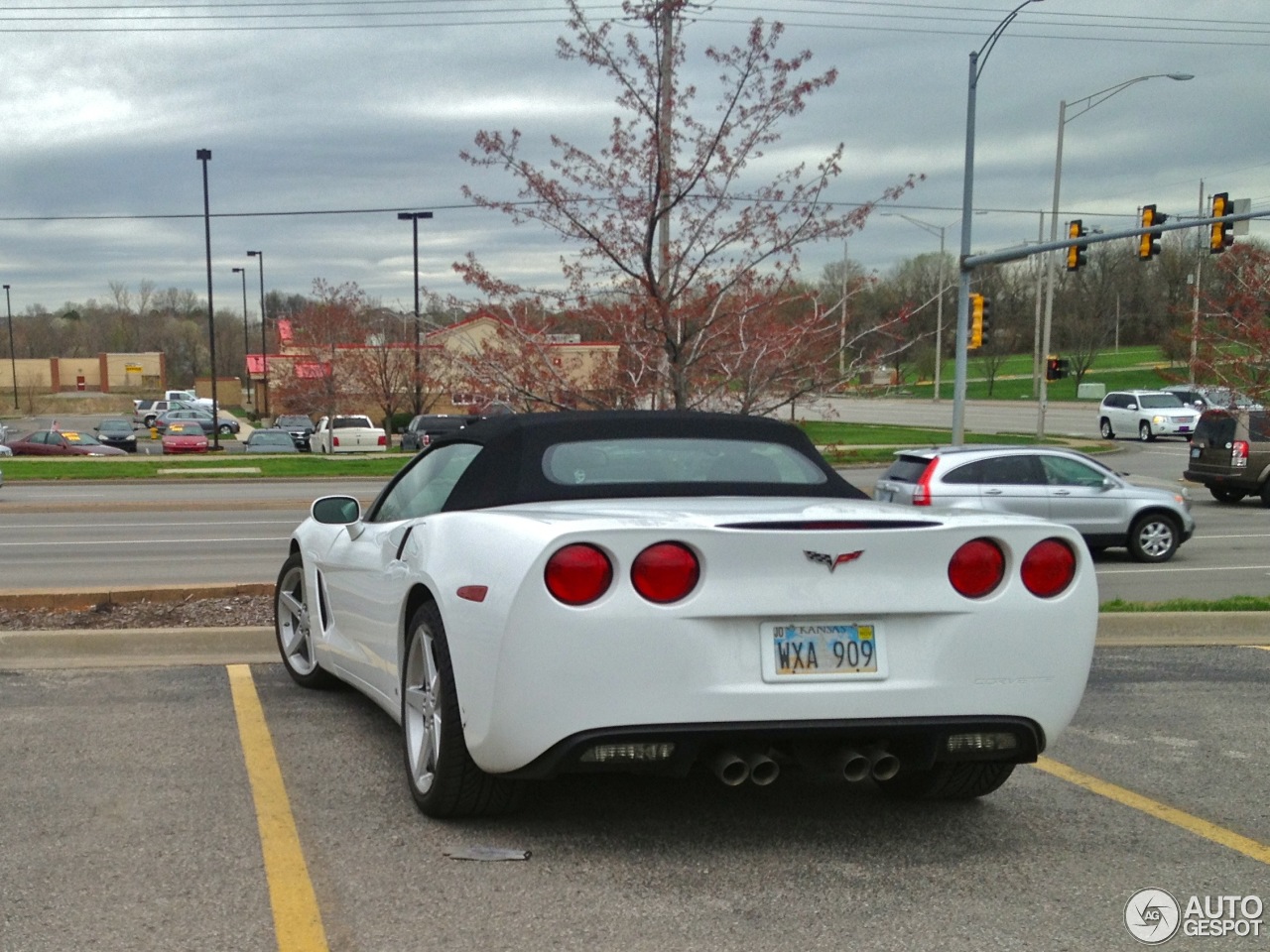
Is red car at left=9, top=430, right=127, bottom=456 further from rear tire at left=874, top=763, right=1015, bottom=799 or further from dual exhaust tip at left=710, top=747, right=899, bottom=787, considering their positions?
dual exhaust tip at left=710, top=747, right=899, bottom=787

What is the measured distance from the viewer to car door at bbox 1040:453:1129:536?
52.7ft

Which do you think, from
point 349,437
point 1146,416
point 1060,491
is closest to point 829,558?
point 1060,491

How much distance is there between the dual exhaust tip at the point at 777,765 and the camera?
4.23m

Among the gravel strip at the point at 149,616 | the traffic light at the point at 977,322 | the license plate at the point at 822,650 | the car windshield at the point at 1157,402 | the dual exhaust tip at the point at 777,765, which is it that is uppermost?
the traffic light at the point at 977,322

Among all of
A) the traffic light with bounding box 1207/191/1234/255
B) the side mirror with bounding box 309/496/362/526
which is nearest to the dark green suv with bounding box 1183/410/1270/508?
the traffic light with bounding box 1207/191/1234/255

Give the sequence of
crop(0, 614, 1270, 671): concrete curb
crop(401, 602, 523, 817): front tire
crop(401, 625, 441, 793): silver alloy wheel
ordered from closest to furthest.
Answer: crop(401, 602, 523, 817): front tire → crop(401, 625, 441, 793): silver alloy wheel → crop(0, 614, 1270, 671): concrete curb

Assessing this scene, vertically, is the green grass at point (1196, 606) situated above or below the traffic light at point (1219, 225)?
below

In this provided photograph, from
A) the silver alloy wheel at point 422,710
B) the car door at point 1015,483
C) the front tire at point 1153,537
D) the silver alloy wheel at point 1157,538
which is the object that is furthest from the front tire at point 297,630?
the silver alloy wheel at point 1157,538

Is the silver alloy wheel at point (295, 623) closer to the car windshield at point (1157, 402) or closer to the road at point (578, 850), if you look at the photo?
the road at point (578, 850)

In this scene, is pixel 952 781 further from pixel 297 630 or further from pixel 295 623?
pixel 295 623

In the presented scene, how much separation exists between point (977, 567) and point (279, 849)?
246 centimetres

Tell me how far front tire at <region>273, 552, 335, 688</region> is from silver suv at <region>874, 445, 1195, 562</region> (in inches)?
386

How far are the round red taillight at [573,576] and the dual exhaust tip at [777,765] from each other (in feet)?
2.21

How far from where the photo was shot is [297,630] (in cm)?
709
